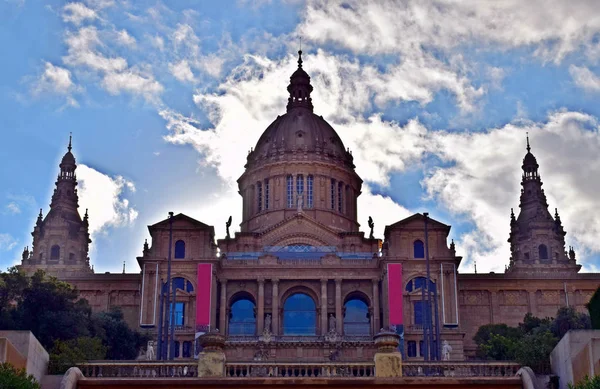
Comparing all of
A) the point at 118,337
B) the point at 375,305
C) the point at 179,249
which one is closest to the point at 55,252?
the point at 179,249

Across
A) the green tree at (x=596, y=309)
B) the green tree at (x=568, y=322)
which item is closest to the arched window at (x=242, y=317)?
the green tree at (x=568, y=322)

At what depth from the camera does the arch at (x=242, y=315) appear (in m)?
81.1

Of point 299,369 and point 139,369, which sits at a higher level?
point 139,369

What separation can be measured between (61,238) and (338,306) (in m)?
32.1

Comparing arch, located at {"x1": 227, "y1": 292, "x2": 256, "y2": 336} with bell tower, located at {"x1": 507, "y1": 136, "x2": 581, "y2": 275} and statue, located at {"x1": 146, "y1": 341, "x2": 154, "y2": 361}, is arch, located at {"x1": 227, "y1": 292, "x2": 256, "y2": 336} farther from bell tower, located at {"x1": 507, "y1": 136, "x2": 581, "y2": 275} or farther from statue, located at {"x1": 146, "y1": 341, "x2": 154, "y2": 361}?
bell tower, located at {"x1": 507, "y1": 136, "x2": 581, "y2": 275}

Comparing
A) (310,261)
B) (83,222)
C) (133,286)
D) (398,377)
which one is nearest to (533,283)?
(310,261)

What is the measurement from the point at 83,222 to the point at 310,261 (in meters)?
29.6

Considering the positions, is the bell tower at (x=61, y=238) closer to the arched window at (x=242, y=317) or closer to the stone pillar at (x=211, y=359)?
the arched window at (x=242, y=317)

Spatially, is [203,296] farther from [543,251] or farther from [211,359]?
[211,359]

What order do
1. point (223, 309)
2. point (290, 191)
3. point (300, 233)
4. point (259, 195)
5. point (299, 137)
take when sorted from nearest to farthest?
point (223, 309) < point (300, 233) < point (290, 191) < point (259, 195) < point (299, 137)

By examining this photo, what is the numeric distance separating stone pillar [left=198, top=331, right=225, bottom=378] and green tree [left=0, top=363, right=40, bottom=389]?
16.7 feet

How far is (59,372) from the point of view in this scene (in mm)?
35781

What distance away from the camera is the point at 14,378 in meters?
31.0

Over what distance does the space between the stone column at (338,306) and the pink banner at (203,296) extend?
9615 mm
